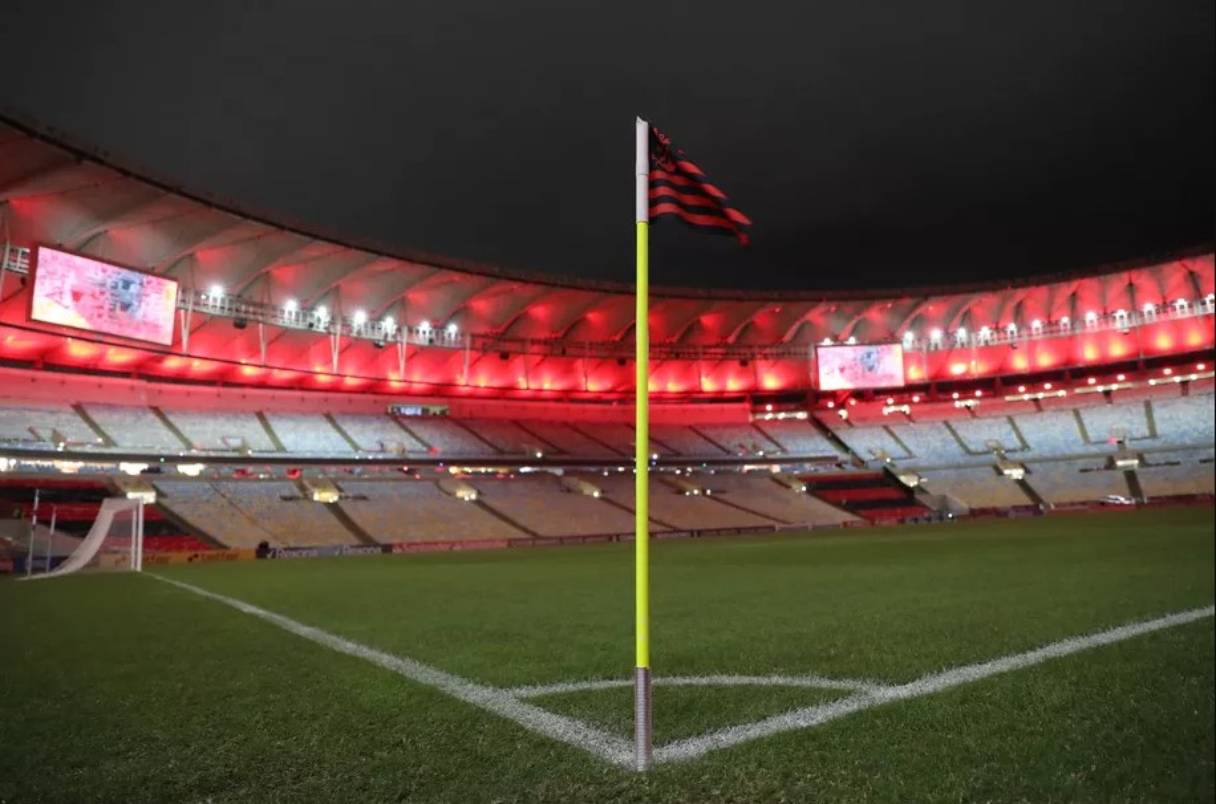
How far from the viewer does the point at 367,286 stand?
4762 centimetres

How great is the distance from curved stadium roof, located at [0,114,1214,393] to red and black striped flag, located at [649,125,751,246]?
103 feet

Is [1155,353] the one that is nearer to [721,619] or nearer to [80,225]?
[721,619]

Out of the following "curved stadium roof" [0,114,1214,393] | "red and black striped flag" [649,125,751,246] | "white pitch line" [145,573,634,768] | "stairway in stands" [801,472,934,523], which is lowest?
"stairway in stands" [801,472,934,523]

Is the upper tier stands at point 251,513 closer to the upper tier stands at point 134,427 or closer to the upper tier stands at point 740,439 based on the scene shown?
the upper tier stands at point 134,427

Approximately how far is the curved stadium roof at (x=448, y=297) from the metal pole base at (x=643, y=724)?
32.8 meters

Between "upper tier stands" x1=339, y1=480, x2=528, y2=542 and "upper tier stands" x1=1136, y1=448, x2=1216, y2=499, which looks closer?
"upper tier stands" x1=339, y1=480, x2=528, y2=542

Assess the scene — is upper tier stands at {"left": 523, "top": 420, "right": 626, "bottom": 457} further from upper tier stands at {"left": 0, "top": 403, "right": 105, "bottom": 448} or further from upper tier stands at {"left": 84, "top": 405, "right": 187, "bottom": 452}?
upper tier stands at {"left": 0, "top": 403, "right": 105, "bottom": 448}

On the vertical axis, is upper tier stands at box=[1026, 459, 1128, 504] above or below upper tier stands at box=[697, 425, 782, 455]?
below

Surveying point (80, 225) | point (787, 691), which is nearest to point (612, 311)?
point (80, 225)

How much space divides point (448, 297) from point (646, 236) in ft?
159

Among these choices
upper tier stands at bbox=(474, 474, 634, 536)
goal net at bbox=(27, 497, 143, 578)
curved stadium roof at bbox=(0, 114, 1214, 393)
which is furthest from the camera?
upper tier stands at bbox=(474, 474, 634, 536)

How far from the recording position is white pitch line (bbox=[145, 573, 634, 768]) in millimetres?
4387

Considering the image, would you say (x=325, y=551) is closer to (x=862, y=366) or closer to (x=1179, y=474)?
(x=862, y=366)

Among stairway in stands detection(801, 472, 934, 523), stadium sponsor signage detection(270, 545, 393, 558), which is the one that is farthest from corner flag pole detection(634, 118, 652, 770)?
stairway in stands detection(801, 472, 934, 523)
